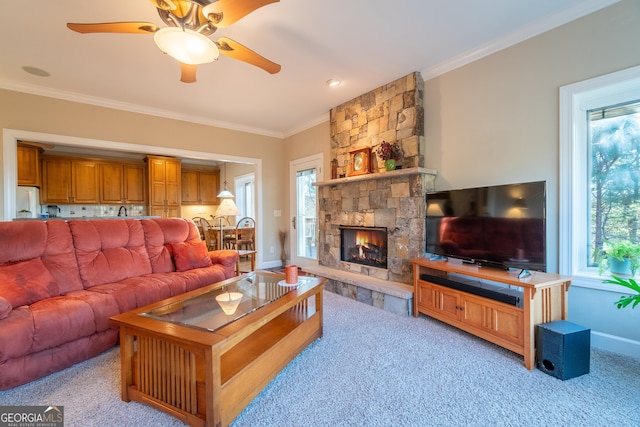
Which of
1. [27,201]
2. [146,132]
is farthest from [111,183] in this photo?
[146,132]

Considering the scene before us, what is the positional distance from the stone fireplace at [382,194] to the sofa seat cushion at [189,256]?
156cm

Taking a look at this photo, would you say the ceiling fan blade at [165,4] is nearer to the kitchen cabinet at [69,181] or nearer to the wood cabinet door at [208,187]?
the kitchen cabinet at [69,181]

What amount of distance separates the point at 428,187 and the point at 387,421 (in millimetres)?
2312

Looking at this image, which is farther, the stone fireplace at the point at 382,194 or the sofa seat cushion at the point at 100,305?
the stone fireplace at the point at 382,194

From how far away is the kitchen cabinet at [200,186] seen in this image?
23.0ft

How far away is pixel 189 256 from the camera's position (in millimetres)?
3164

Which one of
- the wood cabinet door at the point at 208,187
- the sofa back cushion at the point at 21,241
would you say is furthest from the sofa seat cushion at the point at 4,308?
the wood cabinet door at the point at 208,187

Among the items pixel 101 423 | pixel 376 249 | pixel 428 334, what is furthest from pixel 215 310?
pixel 376 249

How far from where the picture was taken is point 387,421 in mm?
1469

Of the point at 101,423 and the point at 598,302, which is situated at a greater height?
the point at 598,302

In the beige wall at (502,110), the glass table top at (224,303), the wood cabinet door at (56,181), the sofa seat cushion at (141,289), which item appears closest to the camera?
the glass table top at (224,303)

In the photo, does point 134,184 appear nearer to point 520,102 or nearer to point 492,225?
point 492,225

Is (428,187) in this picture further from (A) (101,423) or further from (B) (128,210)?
(B) (128,210)

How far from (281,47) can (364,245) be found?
2503 mm
